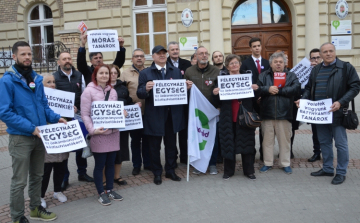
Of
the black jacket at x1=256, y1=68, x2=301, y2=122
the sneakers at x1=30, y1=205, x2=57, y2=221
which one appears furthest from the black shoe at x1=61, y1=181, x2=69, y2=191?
the black jacket at x1=256, y1=68, x2=301, y2=122

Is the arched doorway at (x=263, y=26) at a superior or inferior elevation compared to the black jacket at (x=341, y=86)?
superior

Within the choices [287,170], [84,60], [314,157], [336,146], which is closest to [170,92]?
[84,60]

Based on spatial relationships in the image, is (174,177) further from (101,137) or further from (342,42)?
(342,42)

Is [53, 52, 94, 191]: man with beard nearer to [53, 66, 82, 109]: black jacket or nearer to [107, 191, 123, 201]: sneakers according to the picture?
[53, 66, 82, 109]: black jacket

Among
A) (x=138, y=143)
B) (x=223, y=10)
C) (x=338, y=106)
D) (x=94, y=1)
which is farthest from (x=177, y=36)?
(x=338, y=106)

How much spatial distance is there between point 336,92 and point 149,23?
1051 cm

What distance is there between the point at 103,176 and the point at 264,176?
2694 millimetres

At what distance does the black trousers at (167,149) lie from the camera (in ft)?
19.4

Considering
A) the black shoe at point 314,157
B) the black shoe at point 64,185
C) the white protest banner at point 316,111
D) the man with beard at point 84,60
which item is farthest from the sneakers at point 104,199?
the black shoe at point 314,157

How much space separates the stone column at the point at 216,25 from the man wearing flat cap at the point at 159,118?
300 inches

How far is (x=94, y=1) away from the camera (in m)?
14.7

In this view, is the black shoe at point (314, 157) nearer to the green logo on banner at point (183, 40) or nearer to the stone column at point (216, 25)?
Answer: the stone column at point (216, 25)

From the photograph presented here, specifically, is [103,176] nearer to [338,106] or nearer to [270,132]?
[270,132]

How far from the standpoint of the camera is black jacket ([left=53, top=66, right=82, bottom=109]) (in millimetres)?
5637
